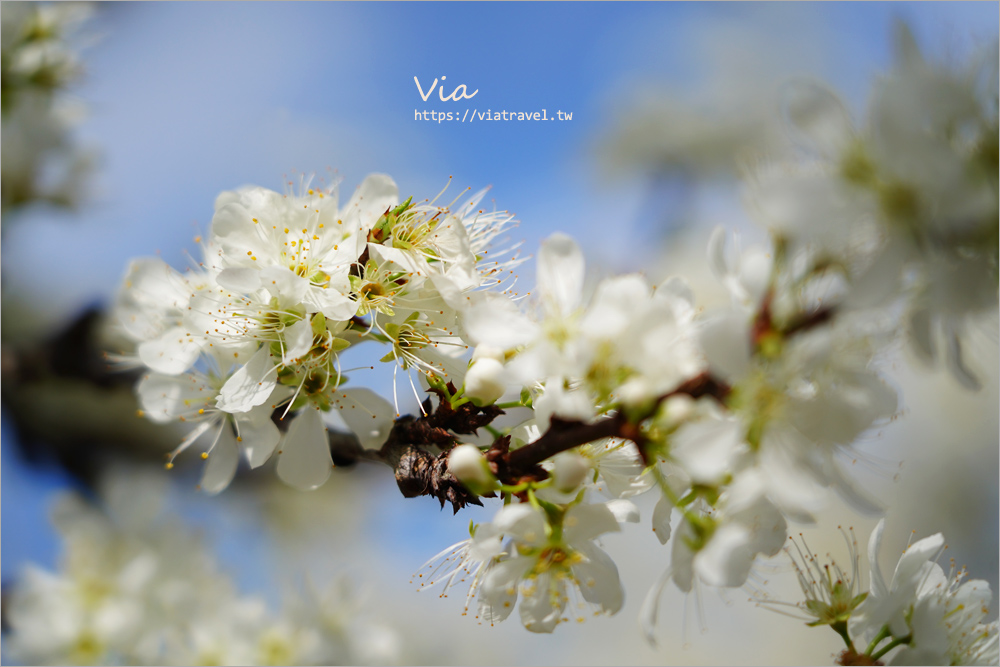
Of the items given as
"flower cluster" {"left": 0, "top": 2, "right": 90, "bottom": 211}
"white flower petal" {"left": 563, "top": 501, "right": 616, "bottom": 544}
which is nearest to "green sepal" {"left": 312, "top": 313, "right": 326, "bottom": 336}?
"white flower petal" {"left": 563, "top": 501, "right": 616, "bottom": 544}

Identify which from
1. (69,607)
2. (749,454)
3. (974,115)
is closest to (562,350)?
(749,454)

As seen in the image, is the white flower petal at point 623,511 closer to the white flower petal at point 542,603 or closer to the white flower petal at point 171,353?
the white flower petal at point 542,603

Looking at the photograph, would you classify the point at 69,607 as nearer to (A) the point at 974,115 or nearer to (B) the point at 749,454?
(B) the point at 749,454

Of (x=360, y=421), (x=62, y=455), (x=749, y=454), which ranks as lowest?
(x=749, y=454)

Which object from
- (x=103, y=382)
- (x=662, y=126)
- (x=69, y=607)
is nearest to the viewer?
(x=69, y=607)

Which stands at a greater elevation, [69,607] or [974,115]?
[974,115]
